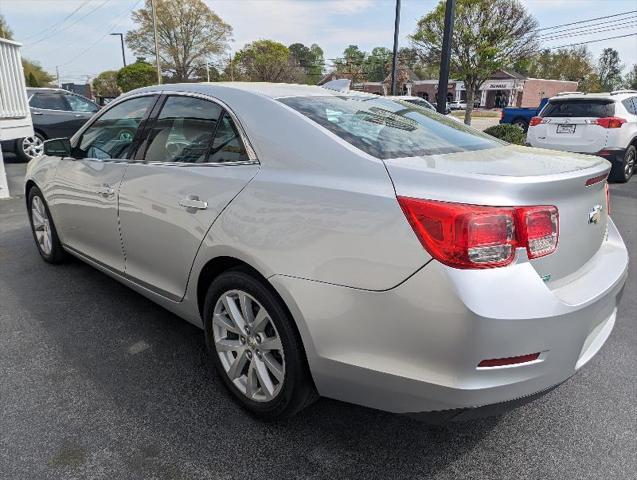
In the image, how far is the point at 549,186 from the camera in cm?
171

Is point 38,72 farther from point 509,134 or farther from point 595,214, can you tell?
point 595,214

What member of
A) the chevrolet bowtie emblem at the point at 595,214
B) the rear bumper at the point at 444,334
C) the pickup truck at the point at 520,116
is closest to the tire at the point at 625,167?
the chevrolet bowtie emblem at the point at 595,214

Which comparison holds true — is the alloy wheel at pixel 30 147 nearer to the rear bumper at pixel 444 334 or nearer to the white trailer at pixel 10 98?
the white trailer at pixel 10 98

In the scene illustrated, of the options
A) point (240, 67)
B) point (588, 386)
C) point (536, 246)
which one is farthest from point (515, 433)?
point (240, 67)

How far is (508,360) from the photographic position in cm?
163

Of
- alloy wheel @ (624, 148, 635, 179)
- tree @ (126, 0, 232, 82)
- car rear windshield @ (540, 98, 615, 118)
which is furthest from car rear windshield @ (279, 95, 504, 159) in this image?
tree @ (126, 0, 232, 82)

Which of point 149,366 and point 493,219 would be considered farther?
point 149,366

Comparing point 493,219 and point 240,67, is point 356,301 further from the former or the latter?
point 240,67

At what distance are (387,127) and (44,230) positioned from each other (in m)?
3.37

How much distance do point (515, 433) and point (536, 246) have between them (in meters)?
1.03

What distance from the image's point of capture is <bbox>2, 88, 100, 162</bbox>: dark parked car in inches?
414

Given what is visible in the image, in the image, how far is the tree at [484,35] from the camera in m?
22.0

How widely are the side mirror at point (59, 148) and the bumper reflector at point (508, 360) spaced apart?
3249 millimetres

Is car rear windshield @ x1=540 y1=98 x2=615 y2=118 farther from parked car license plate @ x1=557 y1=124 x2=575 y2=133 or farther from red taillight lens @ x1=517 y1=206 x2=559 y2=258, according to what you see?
red taillight lens @ x1=517 y1=206 x2=559 y2=258
